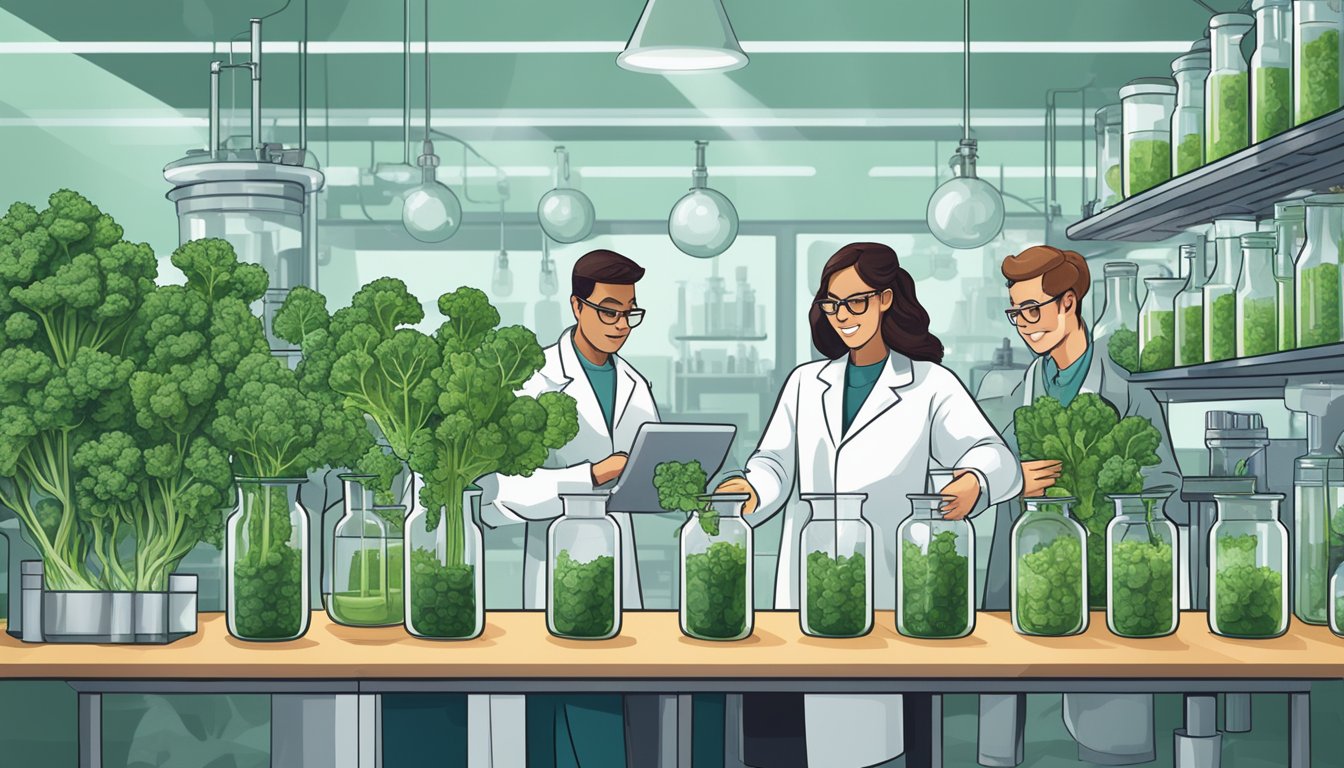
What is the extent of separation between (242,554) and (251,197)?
1959 millimetres

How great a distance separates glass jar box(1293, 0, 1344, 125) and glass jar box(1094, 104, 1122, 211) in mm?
841

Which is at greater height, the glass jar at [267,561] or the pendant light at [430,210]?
the pendant light at [430,210]

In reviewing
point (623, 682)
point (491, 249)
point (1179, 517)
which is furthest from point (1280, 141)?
point (491, 249)

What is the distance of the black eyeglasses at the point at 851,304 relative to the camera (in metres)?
2.42

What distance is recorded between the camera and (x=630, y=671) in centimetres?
161

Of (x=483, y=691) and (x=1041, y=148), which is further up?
(x=1041, y=148)

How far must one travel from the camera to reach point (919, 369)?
8.50 ft

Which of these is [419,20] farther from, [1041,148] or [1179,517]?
[1179,517]

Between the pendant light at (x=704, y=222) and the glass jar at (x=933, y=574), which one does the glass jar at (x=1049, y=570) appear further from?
the pendant light at (x=704, y=222)

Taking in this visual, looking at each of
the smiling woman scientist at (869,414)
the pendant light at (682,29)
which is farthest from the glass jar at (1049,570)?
the pendant light at (682,29)

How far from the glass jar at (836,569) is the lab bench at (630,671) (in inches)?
1.6

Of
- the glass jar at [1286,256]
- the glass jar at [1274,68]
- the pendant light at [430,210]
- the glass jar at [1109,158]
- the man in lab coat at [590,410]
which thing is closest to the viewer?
the glass jar at [1274,68]

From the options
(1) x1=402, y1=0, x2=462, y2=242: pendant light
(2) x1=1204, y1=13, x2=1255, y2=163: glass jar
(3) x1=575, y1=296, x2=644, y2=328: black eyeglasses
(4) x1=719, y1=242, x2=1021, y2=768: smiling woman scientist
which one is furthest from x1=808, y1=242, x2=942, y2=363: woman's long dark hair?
(1) x1=402, y1=0, x2=462, y2=242: pendant light

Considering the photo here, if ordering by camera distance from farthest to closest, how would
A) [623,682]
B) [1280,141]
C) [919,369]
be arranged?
[919,369] → [1280,141] → [623,682]
